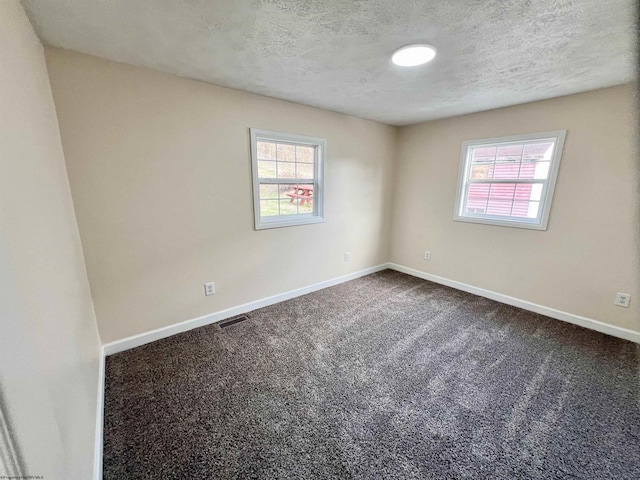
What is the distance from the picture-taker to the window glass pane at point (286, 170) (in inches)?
111

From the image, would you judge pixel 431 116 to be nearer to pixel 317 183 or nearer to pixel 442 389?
pixel 317 183

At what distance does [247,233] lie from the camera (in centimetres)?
262

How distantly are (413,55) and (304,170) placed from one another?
164cm

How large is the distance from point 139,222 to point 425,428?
8.09 feet

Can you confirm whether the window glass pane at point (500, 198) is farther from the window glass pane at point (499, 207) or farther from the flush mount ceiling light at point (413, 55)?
the flush mount ceiling light at point (413, 55)

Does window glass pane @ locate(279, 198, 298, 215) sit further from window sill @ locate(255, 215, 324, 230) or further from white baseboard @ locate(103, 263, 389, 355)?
white baseboard @ locate(103, 263, 389, 355)

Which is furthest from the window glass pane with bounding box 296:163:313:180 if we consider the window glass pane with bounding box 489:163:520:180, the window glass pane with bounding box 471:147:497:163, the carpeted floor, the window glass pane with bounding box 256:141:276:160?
the window glass pane with bounding box 489:163:520:180

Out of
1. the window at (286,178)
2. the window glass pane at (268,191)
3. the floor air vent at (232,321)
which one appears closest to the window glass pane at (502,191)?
the window at (286,178)

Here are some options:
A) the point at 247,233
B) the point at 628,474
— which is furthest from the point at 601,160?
the point at 247,233

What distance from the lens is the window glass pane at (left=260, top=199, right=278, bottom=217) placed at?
2.79 metres

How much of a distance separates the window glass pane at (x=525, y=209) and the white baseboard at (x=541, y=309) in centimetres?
97

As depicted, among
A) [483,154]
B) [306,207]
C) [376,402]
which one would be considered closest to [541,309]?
[483,154]

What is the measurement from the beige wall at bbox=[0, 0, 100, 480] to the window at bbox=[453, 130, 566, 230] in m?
3.66

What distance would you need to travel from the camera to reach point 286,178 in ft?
9.42
